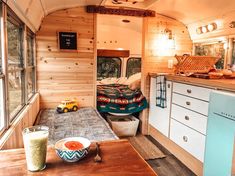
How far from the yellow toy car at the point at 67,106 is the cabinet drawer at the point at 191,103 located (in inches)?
59.0

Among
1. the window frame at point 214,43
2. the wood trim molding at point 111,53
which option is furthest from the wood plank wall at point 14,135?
the wood trim molding at point 111,53

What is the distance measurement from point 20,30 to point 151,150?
235 centimetres

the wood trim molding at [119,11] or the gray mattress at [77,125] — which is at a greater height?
the wood trim molding at [119,11]

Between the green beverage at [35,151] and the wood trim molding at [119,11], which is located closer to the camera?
the green beverage at [35,151]

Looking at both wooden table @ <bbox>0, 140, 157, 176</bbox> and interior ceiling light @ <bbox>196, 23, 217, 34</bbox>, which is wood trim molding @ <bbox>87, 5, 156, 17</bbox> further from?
wooden table @ <bbox>0, 140, 157, 176</bbox>

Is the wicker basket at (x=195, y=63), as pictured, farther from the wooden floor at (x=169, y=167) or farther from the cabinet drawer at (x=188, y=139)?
the wooden floor at (x=169, y=167)

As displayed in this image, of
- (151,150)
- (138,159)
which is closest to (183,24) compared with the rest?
(151,150)

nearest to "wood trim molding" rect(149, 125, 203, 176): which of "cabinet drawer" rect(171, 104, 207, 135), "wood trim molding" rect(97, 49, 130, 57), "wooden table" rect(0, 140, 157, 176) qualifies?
"cabinet drawer" rect(171, 104, 207, 135)

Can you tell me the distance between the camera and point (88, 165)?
0.93m

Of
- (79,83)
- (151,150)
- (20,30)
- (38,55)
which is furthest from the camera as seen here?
(79,83)

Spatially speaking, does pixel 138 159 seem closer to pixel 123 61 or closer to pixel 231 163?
pixel 231 163

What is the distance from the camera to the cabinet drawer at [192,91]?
2.26 meters

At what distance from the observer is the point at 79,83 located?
11.7 feet

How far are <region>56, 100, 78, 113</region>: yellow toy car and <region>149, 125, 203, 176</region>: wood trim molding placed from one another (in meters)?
1.37
